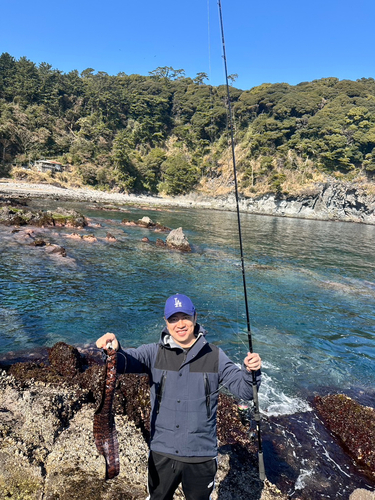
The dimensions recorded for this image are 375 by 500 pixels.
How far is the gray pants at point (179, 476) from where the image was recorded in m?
2.83

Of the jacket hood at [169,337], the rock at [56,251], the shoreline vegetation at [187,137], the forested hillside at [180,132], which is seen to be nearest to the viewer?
the jacket hood at [169,337]

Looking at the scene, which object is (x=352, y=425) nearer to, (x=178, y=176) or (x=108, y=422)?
(x=108, y=422)

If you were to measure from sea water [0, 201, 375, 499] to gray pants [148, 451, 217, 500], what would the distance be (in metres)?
2.75

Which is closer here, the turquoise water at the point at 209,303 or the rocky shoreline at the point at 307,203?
the turquoise water at the point at 209,303

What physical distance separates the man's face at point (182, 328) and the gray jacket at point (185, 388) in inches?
3.0

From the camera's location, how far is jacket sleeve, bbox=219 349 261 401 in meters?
2.92

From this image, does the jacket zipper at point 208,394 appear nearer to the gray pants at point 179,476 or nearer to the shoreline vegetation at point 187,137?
the gray pants at point 179,476

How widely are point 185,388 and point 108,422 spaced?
3.33ft

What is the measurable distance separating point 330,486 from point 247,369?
12.0 ft

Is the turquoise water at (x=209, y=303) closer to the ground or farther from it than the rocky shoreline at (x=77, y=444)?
closer to the ground

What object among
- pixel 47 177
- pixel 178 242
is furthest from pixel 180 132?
pixel 178 242

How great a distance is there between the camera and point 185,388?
285 centimetres

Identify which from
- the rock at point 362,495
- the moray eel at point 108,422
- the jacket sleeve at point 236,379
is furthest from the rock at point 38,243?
the rock at point 362,495

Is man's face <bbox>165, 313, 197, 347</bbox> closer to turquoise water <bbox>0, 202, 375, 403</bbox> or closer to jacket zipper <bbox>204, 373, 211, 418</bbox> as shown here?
jacket zipper <bbox>204, 373, 211, 418</bbox>
